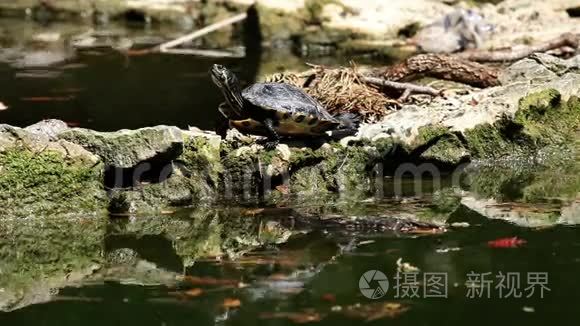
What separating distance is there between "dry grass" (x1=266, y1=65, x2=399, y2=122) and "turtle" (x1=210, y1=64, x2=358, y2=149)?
21.6 inches

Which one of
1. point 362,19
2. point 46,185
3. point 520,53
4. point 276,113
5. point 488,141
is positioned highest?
point 362,19

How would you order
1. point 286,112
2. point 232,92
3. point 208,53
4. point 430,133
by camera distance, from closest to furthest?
point 286,112, point 232,92, point 430,133, point 208,53

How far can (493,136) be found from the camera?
A: 5.64 metres

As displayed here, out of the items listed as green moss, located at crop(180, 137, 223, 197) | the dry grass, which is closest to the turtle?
green moss, located at crop(180, 137, 223, 197)

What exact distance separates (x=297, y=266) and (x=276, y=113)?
63.5 inches

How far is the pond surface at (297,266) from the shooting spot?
3.09 metres

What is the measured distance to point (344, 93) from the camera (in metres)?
6.10

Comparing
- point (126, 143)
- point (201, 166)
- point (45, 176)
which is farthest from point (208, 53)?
point (45, 176)

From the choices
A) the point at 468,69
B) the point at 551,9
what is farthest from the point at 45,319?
the point at 551,9

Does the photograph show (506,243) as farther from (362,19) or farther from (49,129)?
(362,19)

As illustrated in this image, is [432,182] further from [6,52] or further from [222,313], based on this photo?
[6,52]

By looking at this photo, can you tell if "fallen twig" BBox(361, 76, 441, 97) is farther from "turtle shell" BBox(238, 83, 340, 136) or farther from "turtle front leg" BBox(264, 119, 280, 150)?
"turtle front leg" BBox(264, 119, 280, 150)

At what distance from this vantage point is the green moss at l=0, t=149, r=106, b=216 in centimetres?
435

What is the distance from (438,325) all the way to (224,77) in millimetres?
2774
